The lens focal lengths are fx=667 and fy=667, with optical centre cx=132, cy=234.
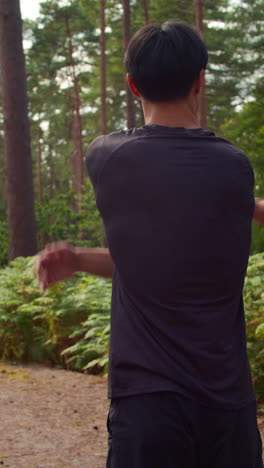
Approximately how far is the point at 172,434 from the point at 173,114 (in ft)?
2.92

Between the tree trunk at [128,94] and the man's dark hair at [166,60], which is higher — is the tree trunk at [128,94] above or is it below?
above

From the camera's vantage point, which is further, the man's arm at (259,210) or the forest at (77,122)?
the forest at (77,122)

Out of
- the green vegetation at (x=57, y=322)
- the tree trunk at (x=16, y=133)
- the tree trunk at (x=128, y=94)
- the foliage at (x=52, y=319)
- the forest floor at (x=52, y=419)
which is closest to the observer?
the forest floor at (x=52, y=419)

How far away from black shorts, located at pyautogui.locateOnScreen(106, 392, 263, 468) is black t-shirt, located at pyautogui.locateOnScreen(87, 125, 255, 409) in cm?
3

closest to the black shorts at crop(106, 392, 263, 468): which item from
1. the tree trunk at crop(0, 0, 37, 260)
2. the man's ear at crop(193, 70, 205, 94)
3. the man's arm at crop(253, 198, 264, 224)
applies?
the man's arm at crop(253, 198, 264, 224)

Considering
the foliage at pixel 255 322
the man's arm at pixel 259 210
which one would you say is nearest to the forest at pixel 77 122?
the foliage at pixel 255 322

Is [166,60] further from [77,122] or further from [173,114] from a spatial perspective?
[77,122]

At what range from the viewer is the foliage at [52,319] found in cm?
919

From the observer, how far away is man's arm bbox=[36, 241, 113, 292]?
6.63 ft

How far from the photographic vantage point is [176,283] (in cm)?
179

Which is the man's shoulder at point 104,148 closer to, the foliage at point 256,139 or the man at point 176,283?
the man at point 176,283

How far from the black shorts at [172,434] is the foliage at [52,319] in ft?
22.8

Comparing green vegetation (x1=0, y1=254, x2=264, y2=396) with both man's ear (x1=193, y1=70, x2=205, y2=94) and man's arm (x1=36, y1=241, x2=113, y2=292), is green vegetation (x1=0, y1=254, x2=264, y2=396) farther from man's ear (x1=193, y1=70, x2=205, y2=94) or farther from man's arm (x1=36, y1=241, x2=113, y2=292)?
man's ear (x1=193, y1=70, x2=205, y2=94)

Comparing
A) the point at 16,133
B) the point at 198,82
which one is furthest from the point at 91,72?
→ the point at 198,82
